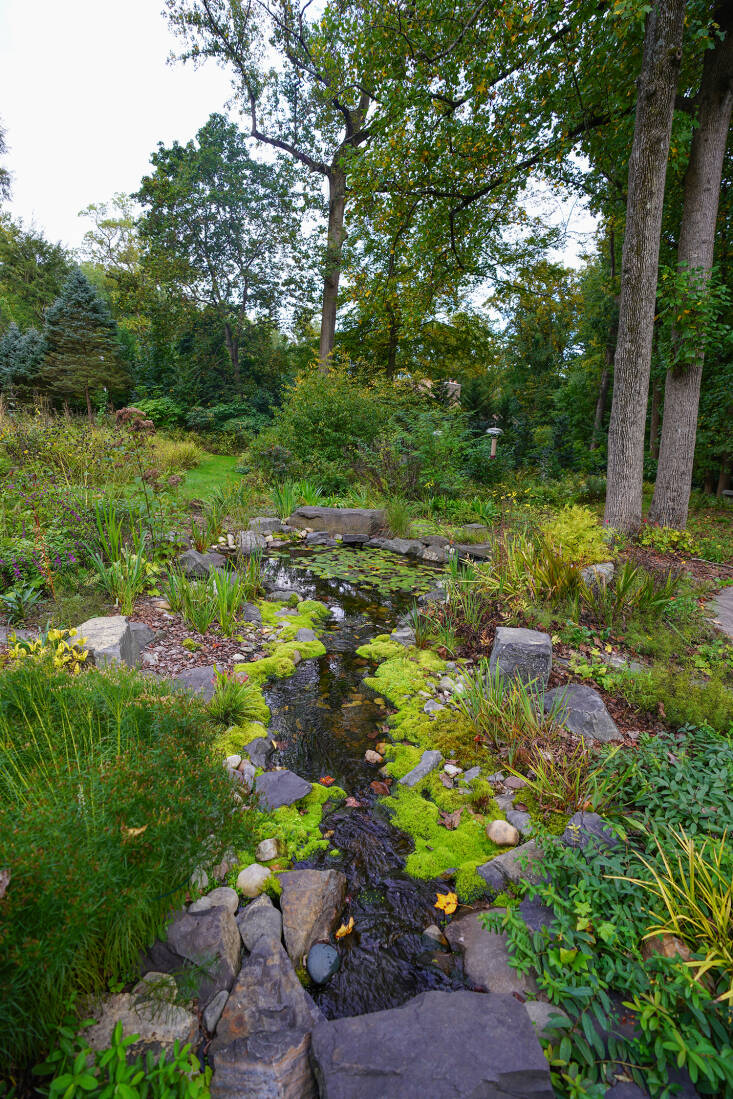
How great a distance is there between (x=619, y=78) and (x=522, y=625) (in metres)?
7.88

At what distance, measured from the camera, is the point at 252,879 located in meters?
1.97

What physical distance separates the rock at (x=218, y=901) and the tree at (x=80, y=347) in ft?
57.1

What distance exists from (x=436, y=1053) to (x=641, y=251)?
6.79m

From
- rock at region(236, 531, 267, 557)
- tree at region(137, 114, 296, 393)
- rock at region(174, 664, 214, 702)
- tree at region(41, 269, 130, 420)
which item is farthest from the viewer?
tree at region(137, 114, 296, 393)

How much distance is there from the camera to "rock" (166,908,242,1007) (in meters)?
1.54

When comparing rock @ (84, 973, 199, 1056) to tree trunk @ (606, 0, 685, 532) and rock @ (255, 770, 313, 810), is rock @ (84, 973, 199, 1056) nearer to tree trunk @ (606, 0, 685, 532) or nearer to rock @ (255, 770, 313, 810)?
rock @ (255, 770, 313, 810)

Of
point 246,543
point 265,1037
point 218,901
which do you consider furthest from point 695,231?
point 265,1037

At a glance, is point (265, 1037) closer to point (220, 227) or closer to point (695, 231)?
point (695, 231)

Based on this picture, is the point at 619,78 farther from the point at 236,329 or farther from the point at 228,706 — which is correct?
the point at 236,329

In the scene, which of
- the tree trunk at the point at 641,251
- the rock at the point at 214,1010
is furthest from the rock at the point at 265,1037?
the tree trunk at the point at 641,251

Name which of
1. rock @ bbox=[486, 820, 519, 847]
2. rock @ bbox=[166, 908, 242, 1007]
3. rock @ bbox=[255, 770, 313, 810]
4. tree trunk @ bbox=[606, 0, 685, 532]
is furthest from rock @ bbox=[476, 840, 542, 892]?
tree trunk @ bbox=[606, 0, 685, 532]

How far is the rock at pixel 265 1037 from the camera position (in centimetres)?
136

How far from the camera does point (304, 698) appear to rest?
11.5 ft

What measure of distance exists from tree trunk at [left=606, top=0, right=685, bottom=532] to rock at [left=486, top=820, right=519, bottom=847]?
4536 millimetres
